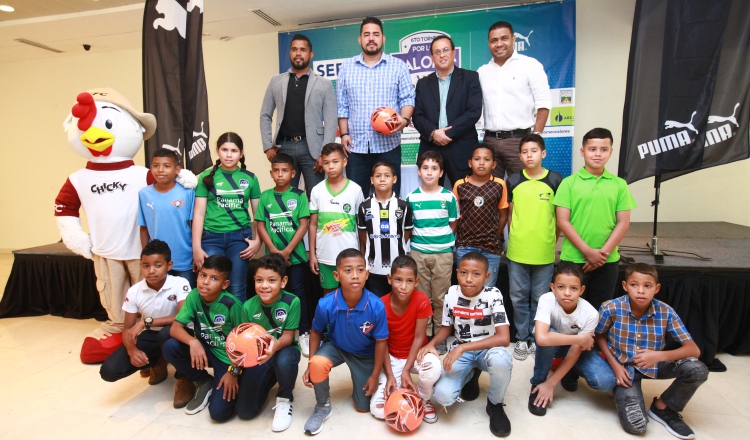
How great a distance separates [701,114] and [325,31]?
379 centimetres

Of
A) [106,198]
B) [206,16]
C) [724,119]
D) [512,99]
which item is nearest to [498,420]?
[512,99]

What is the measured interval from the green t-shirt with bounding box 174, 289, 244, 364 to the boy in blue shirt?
426 millimetres

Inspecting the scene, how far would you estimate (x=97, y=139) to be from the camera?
2641mm

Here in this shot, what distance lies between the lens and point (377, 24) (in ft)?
9.76

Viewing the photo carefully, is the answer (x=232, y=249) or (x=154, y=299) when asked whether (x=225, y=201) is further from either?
(x=154, y=299)

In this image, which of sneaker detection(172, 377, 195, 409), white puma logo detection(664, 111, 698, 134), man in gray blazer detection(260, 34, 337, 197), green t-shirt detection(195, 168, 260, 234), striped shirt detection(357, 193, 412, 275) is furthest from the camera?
man in gray blazer detection(260, 34, 337, 197)

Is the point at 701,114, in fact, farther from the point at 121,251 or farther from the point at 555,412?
the point at 121,251

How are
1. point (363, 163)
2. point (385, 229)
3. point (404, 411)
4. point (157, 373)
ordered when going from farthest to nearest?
point (363, 163) < point (385, 229) < point (157, 373) < point (404, 411)

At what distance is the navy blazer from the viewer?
9.51 ft

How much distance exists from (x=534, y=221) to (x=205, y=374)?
78.9 inches

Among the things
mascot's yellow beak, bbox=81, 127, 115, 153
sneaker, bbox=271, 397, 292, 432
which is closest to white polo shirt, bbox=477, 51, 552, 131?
sneaker, bbox=271, 397, 292, 432

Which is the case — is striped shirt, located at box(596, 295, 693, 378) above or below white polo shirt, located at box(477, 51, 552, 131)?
below

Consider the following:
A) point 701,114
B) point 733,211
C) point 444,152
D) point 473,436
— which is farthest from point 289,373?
point 733,211

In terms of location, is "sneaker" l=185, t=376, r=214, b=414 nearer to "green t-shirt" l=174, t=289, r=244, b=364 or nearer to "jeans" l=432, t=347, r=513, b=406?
"green t-shirt" l=174, t=289, r=244, b=364
